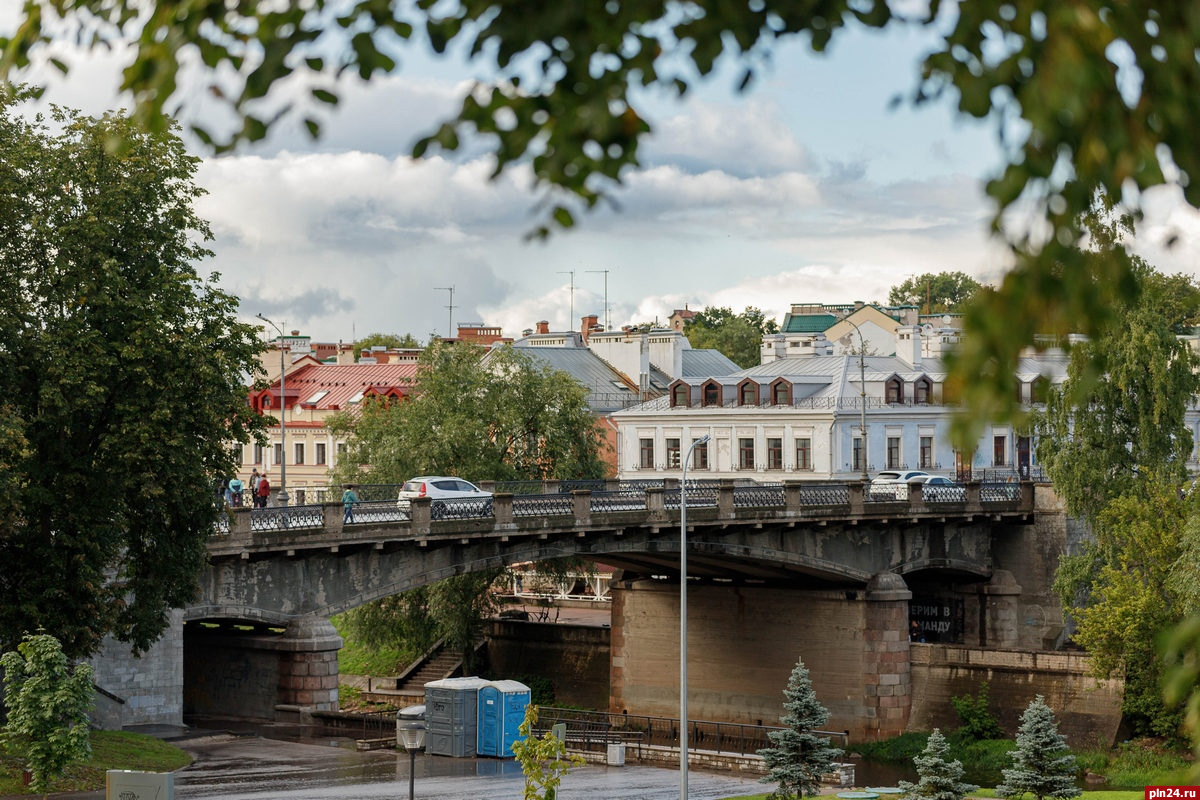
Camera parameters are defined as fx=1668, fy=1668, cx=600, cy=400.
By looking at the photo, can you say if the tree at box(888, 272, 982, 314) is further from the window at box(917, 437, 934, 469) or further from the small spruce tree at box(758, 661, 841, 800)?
the small spruce tree at box(758, 661, 841, 800)

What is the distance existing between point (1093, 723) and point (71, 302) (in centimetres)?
3145

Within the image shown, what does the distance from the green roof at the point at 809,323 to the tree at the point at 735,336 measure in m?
16.0

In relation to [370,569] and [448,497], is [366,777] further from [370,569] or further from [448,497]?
[448,497]

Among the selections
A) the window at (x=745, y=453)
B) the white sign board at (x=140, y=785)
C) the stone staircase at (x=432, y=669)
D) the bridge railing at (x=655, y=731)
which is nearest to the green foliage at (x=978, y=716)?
the bridge railing at (x=655, y=731)

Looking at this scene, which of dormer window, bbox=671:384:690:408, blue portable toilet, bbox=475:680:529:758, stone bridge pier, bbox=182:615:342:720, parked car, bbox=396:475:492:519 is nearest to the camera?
stone bridge pier, bbox=182:615:342:720

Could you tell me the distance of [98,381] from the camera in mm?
29656

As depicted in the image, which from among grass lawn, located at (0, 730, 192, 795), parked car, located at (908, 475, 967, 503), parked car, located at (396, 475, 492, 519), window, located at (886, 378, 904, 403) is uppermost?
window, located at (886, 378, 904, 403)

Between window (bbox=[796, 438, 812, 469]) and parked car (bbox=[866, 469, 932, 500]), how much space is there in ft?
12.1

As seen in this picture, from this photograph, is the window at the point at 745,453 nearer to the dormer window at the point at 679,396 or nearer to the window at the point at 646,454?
the dormer window at the point at 679,396

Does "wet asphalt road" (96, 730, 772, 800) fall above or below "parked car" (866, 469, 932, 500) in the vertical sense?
below

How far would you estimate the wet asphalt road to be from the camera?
3316 cm

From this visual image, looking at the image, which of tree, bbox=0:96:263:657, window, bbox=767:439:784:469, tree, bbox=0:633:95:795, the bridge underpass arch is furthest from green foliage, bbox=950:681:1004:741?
tree, bbox=0:633:95:795

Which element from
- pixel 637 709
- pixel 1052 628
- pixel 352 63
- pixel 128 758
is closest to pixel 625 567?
pixel 637 709

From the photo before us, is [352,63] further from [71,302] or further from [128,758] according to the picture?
[128,758]
